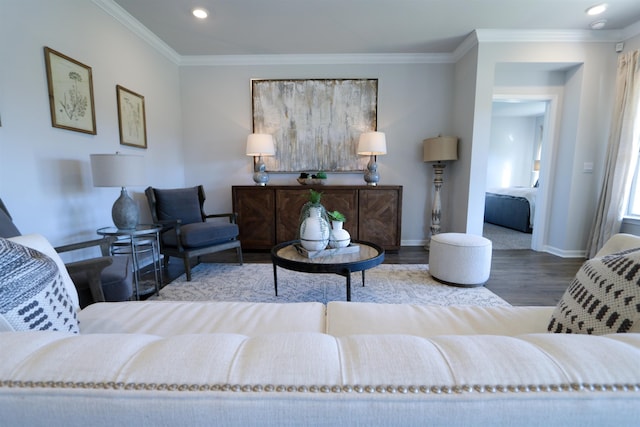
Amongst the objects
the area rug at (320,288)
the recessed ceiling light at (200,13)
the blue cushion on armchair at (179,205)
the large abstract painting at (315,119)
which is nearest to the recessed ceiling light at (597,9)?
the large abstract painting at (315,119)

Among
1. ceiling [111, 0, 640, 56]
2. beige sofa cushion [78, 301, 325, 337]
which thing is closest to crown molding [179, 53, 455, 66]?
ceiling [111, 0, 640, 56]

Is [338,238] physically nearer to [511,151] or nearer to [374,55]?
[374,55]

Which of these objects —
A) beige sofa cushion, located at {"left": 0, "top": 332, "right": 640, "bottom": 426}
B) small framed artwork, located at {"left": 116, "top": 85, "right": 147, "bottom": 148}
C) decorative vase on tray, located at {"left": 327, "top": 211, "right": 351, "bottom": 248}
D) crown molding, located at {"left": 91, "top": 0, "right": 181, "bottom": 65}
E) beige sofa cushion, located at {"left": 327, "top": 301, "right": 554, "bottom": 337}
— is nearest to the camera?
beige sofa cushion, located at {"left": 0, "top": 332, "right": 640, "bottom": 426}

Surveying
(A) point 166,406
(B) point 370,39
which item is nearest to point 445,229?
(B) point 370,39

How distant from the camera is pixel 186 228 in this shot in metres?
2.89

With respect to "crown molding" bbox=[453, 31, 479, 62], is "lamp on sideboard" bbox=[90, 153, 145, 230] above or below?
below

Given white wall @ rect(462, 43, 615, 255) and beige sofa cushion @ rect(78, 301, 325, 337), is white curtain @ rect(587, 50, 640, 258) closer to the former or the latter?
white wall @ rect(462, 43, 615, 255)

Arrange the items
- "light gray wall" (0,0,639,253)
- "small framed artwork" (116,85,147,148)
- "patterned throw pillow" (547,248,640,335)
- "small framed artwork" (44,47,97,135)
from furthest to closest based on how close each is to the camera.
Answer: "small framed artwork" (116,85,147,148), "small framed artwork" (44,47,97,135), "light gray wall" (0,0,639,253), "patterned throw pillow" (547,248,640,335)

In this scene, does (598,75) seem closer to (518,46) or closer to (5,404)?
(518,46)

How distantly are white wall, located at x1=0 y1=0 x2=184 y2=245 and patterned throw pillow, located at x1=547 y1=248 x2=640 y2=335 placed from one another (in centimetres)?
307

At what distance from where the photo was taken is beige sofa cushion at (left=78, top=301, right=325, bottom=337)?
107 centimetres

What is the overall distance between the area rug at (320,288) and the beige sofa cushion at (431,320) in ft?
3.57

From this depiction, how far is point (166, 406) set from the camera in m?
0.40

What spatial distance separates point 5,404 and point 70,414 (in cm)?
9
